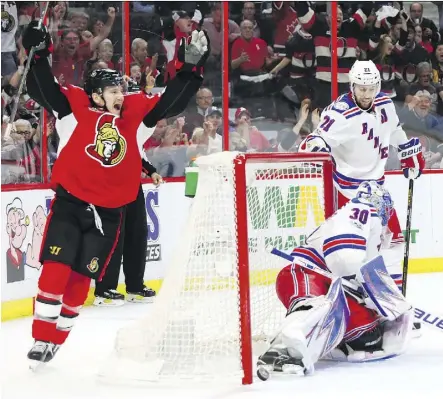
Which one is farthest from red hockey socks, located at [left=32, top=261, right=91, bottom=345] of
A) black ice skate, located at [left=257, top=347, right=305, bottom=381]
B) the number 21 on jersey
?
the number 21 on jersey

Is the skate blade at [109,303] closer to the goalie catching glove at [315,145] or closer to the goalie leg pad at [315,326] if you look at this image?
the goalie catching glove at [315,145]

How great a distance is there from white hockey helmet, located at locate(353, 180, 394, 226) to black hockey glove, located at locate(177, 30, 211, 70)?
0.74 metres

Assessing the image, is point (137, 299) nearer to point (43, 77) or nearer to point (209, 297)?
point (209, 297)

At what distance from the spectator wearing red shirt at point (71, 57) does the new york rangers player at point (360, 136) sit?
2010 millimetres

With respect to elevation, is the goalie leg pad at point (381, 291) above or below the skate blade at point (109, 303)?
above

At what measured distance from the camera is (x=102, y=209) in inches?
158

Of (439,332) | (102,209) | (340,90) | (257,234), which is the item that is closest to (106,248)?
(102,209)

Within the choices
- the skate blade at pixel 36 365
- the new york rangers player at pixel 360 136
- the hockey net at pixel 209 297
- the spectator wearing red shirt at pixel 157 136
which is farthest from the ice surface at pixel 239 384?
the spectator wearing red shirt at pixel 157 136

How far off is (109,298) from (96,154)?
6.55 ft

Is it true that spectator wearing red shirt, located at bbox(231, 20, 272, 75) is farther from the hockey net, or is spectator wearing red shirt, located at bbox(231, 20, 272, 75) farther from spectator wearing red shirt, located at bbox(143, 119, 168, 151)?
A: the hockey net

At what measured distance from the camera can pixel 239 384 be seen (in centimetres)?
379

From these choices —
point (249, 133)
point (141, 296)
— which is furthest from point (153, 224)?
point (249, 133)

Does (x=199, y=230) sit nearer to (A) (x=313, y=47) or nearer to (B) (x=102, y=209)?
(B) (x=102, y=209)

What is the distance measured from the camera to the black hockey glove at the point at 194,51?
13.3 ft
